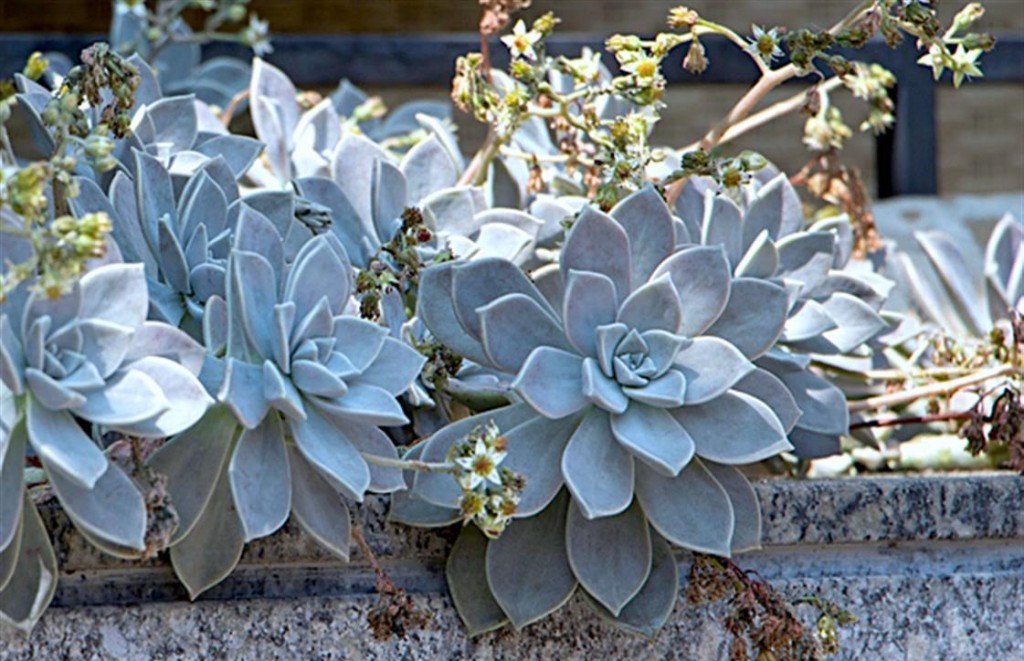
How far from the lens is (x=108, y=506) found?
0.73 m

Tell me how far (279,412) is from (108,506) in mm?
117

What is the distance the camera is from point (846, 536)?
3.07ft

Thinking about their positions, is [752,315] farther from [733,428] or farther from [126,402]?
[126,402]

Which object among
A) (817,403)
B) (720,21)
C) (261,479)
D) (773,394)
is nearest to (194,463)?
(261,479)

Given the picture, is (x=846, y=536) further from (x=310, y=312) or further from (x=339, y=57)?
(x=339, y=57)

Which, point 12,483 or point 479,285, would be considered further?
point 479,285

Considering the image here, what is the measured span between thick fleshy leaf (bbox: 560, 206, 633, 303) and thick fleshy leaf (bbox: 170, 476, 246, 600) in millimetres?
250

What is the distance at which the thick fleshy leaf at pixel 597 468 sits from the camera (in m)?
0.81

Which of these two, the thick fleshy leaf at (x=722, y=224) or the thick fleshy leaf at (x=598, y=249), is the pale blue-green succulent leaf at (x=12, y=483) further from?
the thick fleshy leaf at (x=722, y=224)

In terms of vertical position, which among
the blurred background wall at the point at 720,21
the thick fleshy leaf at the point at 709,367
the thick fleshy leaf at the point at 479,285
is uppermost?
the thick fleshy leaf at the point at 479,285

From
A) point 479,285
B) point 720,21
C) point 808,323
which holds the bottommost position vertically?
point 720,21

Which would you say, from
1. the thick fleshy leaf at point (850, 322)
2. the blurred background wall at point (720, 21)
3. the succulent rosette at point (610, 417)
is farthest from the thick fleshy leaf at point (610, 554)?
the blurred background wall at point (720, 21)

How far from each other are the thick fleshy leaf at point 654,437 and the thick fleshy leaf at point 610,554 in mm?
64

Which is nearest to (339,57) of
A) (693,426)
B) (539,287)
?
(539,287)
